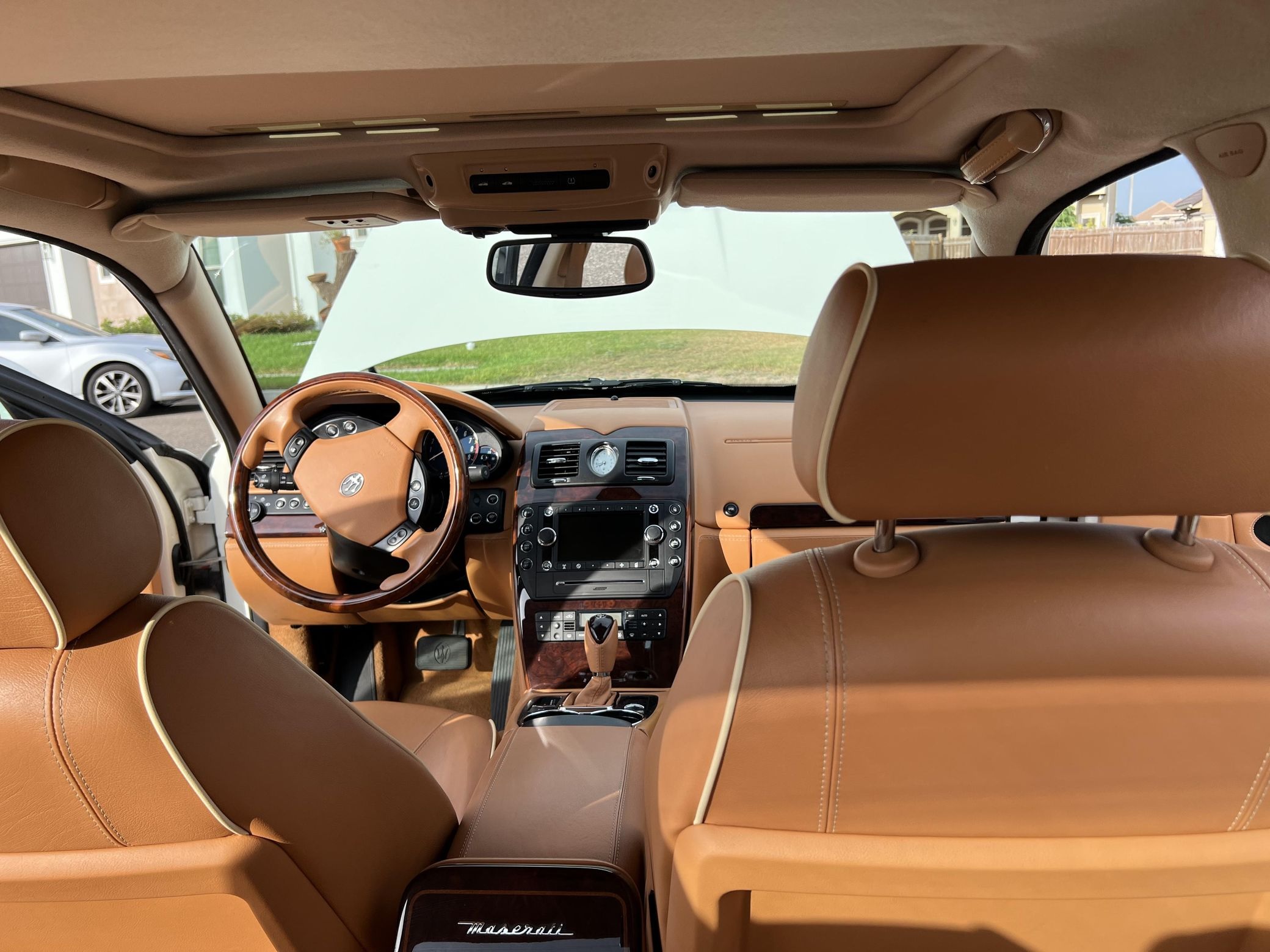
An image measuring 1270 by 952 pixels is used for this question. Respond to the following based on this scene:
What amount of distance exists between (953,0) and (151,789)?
57.8 inches

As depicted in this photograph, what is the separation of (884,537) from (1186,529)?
1.24ft

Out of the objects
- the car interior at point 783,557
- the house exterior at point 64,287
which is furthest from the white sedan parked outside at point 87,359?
the car interior at point 783,557

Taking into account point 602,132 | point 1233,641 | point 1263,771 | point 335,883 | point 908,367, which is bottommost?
point 335,883

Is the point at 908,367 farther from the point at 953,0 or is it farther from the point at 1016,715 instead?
the point at 953,0

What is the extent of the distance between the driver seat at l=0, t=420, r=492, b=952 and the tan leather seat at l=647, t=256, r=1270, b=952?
0.51 metres

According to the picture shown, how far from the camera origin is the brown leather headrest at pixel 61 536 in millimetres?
992

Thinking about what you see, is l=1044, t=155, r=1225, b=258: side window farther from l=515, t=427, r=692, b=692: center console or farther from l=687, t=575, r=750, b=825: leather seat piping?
l=515, t=427, r=692, b=692: center console

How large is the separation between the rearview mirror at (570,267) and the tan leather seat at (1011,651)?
1.57 m

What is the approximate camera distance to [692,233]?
3.93 m

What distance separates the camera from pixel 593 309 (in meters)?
3.84

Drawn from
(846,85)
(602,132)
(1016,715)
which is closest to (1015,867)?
(1016,715)

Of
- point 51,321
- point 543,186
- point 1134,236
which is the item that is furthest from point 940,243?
point 51,321

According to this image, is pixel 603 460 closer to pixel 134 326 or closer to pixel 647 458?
pixel 647 458

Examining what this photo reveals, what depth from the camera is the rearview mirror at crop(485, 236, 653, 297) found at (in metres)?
2.55
